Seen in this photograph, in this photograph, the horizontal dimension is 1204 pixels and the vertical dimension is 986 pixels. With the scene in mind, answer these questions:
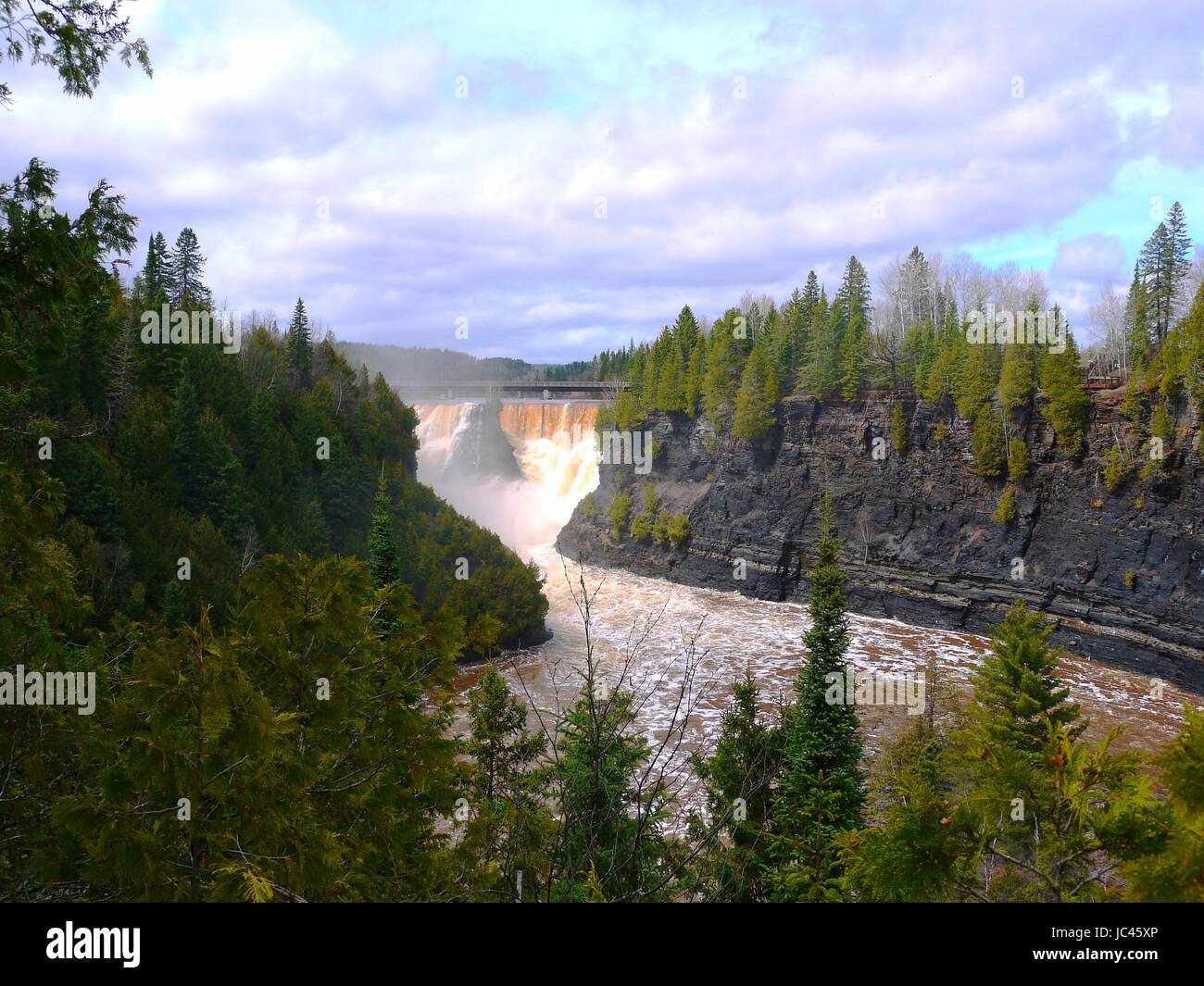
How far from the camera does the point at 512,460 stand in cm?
7569

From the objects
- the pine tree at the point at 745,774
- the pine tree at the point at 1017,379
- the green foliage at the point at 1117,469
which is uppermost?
the pine tree at the point at 1017,379

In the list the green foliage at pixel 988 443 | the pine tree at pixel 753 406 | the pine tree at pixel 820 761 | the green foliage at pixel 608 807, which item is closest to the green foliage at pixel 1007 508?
the green foliage at pixel 988 443

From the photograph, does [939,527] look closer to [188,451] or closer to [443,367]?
[188,451]

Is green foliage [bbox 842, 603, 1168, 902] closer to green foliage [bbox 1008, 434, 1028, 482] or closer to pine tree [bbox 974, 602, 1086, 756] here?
pine tree [bbox 974, 602, 1086, 756]

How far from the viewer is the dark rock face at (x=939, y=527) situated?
33.4 meters

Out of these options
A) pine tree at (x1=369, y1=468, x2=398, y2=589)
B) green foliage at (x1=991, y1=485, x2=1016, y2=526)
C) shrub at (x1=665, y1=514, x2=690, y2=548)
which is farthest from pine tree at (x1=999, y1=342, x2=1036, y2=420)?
pine tree at (x1=369, y1=468, x2=398, y2=589)

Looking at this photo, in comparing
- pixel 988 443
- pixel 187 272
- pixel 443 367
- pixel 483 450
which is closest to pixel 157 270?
pixel 187 272

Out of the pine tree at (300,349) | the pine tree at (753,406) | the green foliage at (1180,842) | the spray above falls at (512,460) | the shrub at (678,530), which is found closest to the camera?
the green foliage at (1180,842)

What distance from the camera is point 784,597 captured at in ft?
162

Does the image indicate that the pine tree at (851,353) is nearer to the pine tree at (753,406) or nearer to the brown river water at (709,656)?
the pine tree at (753,406)

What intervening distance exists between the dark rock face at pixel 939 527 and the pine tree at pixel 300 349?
26102 mm

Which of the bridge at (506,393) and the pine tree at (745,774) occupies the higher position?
the bridge at (506,393)

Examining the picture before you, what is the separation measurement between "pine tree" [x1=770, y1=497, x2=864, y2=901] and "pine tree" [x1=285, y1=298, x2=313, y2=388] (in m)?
38.5

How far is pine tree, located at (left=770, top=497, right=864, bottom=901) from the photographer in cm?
1325
